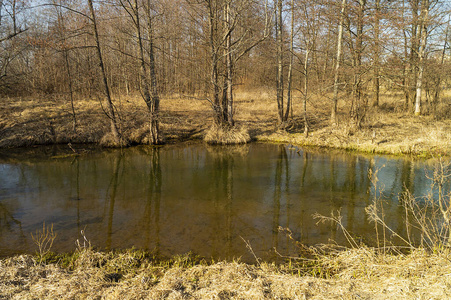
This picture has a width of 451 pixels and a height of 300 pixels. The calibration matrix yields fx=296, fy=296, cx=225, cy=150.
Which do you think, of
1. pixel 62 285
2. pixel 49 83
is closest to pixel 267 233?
pixel 62 285

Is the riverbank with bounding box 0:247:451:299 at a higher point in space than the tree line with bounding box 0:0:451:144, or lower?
lower

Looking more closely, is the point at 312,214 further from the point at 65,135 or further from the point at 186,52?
the point at 186,52

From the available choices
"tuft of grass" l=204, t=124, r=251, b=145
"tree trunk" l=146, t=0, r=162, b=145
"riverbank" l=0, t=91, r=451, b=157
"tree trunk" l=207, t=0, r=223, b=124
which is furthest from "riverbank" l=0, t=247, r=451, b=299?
"tuft of grass" l=204, t=124, r=251, b=145

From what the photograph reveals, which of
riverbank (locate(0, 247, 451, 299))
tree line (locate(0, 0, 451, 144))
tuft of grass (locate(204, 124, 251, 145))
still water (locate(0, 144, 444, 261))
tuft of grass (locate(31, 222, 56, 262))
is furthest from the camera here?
tuft of grass (locate(204, 124, 251, 145))

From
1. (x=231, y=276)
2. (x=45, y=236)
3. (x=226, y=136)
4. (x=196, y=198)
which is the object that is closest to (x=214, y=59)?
(x=226, y=136)

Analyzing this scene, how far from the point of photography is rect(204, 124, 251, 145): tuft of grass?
1639 cm

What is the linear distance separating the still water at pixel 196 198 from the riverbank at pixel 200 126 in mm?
1529

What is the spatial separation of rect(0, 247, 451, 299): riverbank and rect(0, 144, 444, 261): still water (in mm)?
960

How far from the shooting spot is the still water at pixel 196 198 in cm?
614

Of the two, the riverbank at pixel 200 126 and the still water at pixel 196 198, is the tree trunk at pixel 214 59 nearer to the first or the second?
the riverbank at pixel 200 126

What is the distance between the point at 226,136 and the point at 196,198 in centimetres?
821

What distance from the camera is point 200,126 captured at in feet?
62.1

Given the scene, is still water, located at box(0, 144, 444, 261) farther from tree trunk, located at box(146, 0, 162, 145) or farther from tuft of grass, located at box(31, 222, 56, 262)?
tree trunk, located at box(146, 0, 162, 145)

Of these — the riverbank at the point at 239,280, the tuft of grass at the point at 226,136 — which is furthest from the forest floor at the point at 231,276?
the tuft of grass at the point at 226,136
